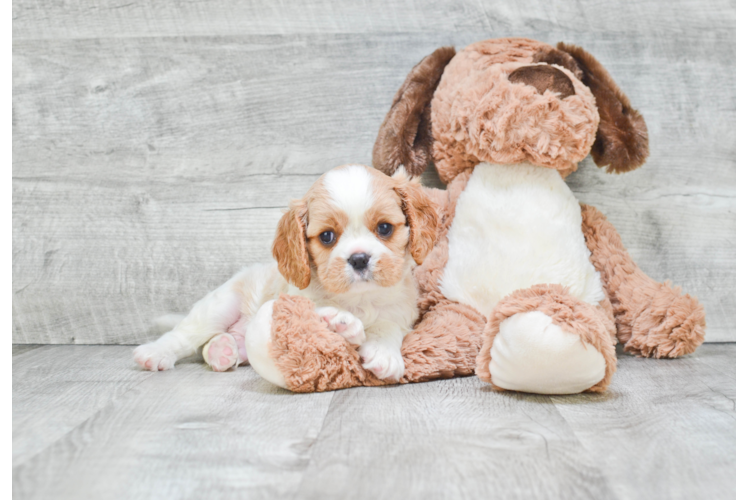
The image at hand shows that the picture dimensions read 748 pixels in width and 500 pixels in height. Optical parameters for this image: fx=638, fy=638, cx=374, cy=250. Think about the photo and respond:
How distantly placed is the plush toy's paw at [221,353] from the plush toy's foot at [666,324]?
1223 millimetres

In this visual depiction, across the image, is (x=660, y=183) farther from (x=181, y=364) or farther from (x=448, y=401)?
(x=181, y=364)

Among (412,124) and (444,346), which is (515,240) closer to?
(444,346)

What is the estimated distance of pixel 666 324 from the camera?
1.93 meters

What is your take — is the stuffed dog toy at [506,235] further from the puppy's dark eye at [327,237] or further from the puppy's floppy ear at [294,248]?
the puppy's dark eye at [327,237]

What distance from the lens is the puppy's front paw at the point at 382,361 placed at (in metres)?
1.61

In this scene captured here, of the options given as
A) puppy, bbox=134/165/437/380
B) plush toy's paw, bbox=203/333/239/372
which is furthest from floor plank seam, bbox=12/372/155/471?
puppy, bbox=134/165/437/380

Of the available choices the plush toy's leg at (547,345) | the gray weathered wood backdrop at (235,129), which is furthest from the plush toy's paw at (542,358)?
the gray weathered wood backdrop at (235,129)

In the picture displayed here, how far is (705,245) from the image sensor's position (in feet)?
7.53

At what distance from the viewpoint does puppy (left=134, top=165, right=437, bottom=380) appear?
161cm

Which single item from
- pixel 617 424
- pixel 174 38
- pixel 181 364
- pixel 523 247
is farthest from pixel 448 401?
pixel 174 38

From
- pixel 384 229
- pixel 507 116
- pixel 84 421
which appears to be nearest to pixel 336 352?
pixel 384 229

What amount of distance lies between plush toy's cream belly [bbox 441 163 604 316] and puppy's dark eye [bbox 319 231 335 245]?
45 cm

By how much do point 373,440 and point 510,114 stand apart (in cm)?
97

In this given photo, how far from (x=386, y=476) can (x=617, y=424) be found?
55 centimetres
